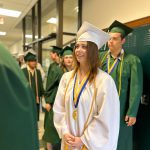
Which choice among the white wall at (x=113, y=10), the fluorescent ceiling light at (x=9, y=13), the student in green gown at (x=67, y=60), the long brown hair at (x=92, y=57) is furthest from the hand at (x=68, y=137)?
the fluorescent ceiling light at (x=9, y=13)

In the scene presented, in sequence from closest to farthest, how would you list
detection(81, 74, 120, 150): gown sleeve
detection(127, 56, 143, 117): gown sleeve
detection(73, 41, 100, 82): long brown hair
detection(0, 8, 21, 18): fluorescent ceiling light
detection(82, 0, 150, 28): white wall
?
detection(81, 74, 120, 150): gown sleeve
detection(73, 41, 100, 82): long brown hair
detection(127, 56, 143, 117): gown sleeve
detection(82, 0, 150, 28): white wall
detection(0, 8, 21, 18): fluorescent ceiling light

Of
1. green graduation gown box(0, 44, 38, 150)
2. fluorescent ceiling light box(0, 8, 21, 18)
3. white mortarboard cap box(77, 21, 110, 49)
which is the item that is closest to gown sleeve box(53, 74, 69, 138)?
white mortarboard cap box(77, 21, 110, 49)

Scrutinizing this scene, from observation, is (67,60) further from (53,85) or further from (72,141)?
(72,141)

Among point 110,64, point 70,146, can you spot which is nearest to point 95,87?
point 70,146

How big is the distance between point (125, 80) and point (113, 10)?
64.3 inches

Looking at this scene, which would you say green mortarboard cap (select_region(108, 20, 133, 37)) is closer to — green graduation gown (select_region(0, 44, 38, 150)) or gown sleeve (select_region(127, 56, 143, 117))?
gown sleeve (select_region(127, 56, 143, 117))

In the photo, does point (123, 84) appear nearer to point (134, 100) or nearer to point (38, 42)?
point (134, 100)

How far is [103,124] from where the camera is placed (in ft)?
4.88

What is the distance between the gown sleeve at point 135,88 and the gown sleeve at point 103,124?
1.61 feet

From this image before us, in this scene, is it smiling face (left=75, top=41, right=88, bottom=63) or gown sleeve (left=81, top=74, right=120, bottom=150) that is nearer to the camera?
gown sleeve (left=81, top=74, right=120, bottom=150)

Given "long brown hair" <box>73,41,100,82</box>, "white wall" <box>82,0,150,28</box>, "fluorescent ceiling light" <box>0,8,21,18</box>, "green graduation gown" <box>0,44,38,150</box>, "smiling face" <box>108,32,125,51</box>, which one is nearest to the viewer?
"green graduation gown" <box>0,44,38,150</box>

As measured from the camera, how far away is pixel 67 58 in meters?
2.82

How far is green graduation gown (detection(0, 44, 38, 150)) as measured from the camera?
45 centimetres

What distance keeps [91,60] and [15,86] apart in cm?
120
